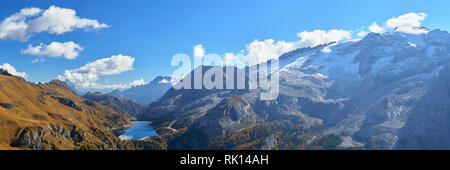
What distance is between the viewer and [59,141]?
172750 millimetres

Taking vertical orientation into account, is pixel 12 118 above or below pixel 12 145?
above
